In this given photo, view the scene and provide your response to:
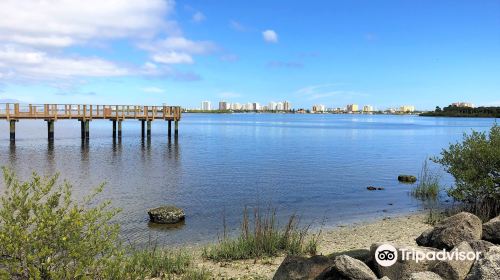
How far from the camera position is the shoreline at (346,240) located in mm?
9469

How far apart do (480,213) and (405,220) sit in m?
3.01

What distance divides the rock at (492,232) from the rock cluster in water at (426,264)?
21 millimetres

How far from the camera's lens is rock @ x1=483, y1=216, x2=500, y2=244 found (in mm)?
8844

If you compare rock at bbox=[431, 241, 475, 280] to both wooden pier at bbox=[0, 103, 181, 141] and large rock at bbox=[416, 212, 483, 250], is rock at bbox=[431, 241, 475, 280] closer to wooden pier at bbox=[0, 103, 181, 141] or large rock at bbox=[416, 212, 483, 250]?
large rock at bbox=[416, 212, 483, 250]

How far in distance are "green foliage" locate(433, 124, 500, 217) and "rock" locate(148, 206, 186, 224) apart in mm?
10330

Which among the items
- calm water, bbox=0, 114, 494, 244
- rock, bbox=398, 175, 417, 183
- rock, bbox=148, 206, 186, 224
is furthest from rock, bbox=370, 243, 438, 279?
rock, bbox=398, 175, 417, 183

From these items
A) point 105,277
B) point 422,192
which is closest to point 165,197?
point 422,192

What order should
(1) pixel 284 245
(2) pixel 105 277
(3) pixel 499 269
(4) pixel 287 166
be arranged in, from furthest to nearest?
1. (4) pixel 287 166
2. (1) pixel 284 245
3. (2) pixel 105 277
4. (3) pixel 499 269

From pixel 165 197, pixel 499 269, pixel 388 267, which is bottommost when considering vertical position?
pixel 165 197

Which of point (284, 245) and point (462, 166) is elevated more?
point (462, 166)

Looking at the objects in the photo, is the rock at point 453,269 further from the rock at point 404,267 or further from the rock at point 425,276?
the rock at point 425,276

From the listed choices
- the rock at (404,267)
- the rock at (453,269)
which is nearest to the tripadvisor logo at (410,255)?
the rock at (404,267)

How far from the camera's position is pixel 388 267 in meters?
6.79

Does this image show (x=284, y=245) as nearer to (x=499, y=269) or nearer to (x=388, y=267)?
(x=388, y=267)
